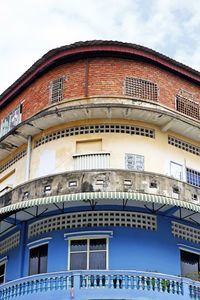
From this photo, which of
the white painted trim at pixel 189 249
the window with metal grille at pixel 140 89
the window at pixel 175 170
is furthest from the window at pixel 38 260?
the window with metal grille at pixel 140 89

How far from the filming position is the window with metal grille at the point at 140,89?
921 inches

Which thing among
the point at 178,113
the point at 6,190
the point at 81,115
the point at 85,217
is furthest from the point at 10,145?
the point at 178,113

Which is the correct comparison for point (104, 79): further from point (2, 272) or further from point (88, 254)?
point (2, 272)

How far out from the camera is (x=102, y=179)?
67.4 ft

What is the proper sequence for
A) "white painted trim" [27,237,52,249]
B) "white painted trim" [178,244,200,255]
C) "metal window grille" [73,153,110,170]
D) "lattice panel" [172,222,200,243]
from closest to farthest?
"white painted trim" [27,237,52,249] → "white painted trim" [178,244,200,255] → "lattice panel" [172,222,200,243] → "metal window grille" [73,153,110,170]

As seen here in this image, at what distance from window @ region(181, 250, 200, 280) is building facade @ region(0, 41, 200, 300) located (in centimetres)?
4

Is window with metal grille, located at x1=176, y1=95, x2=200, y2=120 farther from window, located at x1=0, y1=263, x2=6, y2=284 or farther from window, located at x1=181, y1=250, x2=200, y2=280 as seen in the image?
window, located at x1=0, y1=263, x2=6, y2=284

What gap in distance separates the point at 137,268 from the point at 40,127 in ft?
21.5

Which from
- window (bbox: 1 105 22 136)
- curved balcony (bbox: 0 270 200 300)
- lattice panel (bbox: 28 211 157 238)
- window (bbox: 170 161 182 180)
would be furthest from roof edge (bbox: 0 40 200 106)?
curved balcony (bbox: 0 270 200 300)

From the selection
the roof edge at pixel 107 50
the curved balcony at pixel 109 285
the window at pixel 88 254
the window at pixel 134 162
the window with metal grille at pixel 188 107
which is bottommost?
the curved balcony at pixel 109 285

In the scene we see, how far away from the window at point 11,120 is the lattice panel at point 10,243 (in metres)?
5.00

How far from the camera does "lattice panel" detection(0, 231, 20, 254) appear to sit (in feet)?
74.4

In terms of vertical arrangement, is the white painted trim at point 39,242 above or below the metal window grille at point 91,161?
below

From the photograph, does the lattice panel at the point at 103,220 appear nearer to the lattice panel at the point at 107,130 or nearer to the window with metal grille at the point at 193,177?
the window with metal grille at the point at 193,177
